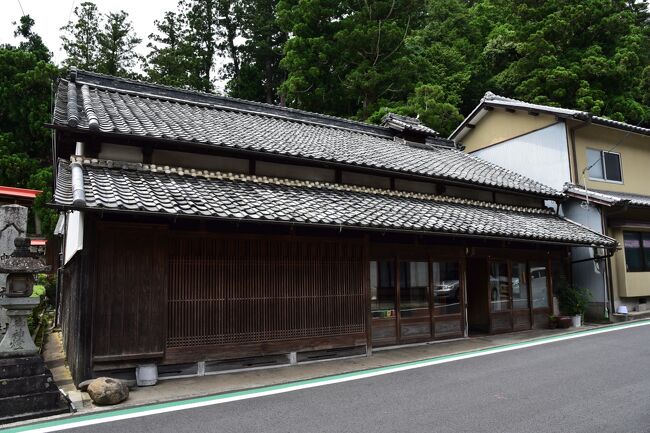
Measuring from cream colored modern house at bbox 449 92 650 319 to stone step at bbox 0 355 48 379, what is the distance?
52.4 feet

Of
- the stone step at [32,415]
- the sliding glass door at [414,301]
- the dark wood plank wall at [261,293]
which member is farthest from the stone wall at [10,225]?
the sliding glass door at [414,301]

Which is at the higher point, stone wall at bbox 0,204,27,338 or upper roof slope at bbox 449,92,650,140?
upper roof slope at bbox 449,92,650,140

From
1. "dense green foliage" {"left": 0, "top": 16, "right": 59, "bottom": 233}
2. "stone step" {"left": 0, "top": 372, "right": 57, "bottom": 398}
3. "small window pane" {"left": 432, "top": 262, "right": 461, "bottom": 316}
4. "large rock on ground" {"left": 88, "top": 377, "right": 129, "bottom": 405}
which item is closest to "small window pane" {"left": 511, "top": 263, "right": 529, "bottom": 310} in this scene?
"small window pane" {"left": 432, "top": 262, "right": 461, "bottom": 316}

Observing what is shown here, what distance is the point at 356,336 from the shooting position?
1011cm

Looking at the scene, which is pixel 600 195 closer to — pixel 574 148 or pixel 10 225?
pixel 574 148

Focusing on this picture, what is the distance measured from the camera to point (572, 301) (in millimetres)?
14586

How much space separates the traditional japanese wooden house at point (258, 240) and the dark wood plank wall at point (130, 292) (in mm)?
23

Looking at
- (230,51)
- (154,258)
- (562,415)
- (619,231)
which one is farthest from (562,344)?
(230,51)

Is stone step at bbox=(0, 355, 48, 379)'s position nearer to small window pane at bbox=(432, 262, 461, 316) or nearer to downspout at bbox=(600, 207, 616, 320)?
small window pane at bbox=(432, 262, 461, 316)

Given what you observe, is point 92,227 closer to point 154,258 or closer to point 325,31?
point 154,258

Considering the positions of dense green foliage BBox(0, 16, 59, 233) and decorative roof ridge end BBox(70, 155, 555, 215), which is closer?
decorative roof ridge end BBox(70, 155, 555, 215)

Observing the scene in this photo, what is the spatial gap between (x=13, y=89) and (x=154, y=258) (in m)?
26.7

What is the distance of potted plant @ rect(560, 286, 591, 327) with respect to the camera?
14.5 meters

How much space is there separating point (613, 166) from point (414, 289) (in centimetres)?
1221
